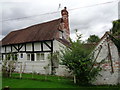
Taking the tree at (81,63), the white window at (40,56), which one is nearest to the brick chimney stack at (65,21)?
the white window at (40,56)

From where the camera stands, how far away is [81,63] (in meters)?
8.66

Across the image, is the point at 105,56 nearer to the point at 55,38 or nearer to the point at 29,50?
the point at 55,38

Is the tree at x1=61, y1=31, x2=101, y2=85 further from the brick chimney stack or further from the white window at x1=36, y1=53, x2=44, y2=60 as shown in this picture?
the brick chimney stack

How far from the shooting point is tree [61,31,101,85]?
8758mm

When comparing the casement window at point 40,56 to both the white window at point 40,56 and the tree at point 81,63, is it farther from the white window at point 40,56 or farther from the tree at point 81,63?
the tree at point 81,63

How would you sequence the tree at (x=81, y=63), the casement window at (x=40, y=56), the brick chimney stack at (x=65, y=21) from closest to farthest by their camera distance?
the tree at (x=81, y=63)
the casement window at (x=40, y=56)
the brick chimney stack at (x=65, y=21)

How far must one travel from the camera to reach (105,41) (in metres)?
9.09

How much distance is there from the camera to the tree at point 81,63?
8.76 meters

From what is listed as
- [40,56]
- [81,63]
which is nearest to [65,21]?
[40,56]

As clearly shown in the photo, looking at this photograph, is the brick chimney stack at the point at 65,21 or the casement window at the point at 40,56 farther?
the brick chimney stack at the point at 65,21

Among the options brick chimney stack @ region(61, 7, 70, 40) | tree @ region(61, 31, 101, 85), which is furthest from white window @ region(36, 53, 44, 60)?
tree @ region(61, 31, 101, 85)

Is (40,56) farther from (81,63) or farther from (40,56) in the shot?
(81,63)

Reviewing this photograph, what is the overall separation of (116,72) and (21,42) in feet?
43.5

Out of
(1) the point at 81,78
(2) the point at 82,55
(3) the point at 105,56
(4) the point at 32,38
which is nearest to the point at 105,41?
(3) the point at 105,56
